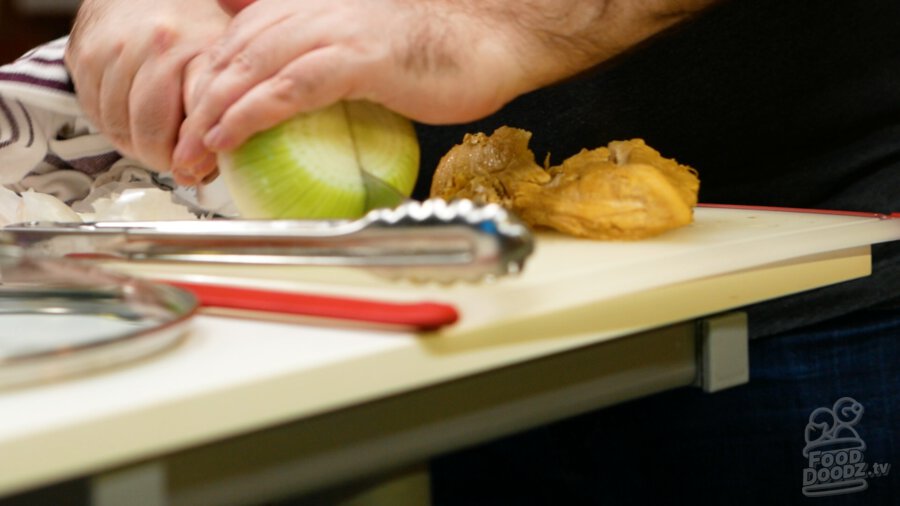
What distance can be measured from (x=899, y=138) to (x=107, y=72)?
653 millimetres

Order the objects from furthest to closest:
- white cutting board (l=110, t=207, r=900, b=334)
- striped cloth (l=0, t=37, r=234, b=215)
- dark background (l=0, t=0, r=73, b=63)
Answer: dark background (l=0, t=0, r=73, b=63) < striped cloth (l=0, t=37, r=234, b=215) < white cutting board (l=110, t=207, r=900, b=334)

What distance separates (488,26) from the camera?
1.95ft

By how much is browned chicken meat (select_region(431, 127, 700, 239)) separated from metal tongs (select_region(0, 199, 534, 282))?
16 cm

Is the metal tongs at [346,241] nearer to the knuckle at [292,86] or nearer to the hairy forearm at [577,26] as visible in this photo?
the knuckle at [292,86]

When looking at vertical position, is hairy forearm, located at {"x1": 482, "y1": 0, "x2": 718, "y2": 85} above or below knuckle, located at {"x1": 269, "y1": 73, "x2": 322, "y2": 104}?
above

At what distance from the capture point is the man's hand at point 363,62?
0.53 metres

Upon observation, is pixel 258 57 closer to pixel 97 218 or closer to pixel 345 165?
pixel 345 165

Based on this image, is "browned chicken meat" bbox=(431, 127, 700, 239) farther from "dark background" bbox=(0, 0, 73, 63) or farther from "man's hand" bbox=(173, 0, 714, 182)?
"dark background" bbox=(0, 0, 73, 63)

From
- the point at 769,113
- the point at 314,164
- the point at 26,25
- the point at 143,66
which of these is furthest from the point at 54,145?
the point at 26,25
